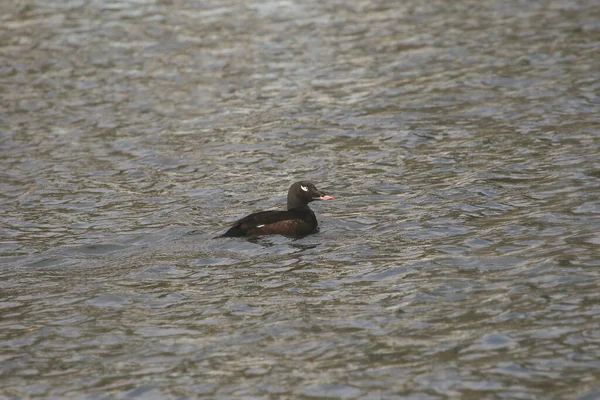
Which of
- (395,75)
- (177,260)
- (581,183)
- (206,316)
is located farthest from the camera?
(395,75)

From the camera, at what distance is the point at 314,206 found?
15781 millimetres

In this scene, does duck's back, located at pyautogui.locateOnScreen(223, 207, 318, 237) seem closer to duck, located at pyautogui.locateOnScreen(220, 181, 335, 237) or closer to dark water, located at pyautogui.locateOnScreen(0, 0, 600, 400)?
duck, located at pyautogui.locateOnScreen(220, 181, 335, 237)

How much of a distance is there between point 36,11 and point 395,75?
12.5m

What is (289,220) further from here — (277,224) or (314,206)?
(314,206)

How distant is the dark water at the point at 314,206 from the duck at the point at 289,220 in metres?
0.21

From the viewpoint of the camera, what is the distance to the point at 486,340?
9.62 metres

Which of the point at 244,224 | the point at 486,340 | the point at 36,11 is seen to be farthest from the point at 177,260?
the point at 36,11

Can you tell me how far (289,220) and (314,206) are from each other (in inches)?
83.3

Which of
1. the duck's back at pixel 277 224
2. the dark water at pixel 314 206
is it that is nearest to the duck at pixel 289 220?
the duck's back at pixel 277 224

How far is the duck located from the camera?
1340 centimetres

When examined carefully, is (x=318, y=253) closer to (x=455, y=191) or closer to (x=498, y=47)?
(x=455, y=191)

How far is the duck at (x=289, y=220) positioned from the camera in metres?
13.4

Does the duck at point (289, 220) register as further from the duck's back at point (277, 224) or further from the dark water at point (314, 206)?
the dark water at point (314, 206)

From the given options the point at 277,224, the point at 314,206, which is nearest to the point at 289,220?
the point at 277,224
